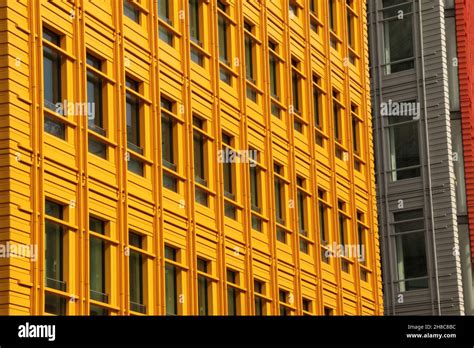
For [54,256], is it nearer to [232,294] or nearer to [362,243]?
[232,294]

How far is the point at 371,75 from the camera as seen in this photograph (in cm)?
6894

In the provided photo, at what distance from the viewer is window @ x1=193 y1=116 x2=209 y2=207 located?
43369 millimetres

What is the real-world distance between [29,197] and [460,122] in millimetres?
37548

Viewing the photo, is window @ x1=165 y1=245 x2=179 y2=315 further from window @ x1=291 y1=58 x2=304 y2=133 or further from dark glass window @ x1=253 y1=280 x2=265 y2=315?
window @ x1=291 y1=58 x2=304 y2=133

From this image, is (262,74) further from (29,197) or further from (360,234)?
(29,197)

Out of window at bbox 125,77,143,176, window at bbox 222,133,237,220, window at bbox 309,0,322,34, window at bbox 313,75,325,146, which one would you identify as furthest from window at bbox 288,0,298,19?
window at bbox 125,77,143,176

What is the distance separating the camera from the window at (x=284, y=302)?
1902 inches

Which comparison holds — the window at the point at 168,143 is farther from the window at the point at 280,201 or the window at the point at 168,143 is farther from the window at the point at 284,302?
the window at the point at 284,302

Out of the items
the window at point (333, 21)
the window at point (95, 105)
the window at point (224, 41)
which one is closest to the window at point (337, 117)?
the window at point (333, 21)

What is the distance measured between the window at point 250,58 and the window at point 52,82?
1268 cm
